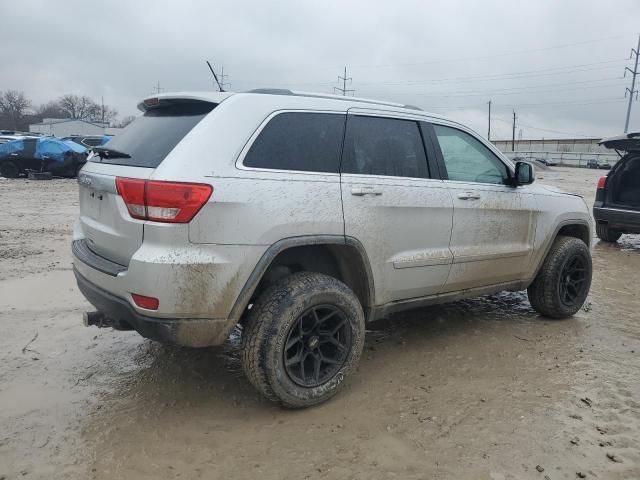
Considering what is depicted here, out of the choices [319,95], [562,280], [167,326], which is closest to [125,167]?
[167,326]

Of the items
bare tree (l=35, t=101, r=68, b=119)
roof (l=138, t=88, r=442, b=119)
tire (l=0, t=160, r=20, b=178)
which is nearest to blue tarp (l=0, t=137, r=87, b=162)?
tire (l=0, t=160, r=20, b=178)

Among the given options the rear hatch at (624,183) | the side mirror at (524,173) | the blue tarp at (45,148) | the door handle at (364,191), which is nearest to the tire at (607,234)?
the rear hatch at (624,183)

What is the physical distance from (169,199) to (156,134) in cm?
66

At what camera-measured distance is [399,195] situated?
3.44 metres

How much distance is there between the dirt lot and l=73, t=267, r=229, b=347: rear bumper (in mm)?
558

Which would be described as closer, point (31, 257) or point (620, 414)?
point (620, 414)

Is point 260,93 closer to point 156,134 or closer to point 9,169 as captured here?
point 156,134

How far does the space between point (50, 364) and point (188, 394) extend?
1158 millimetres

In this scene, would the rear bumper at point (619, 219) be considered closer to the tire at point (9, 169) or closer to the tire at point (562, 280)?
the tire at point (562, 280)

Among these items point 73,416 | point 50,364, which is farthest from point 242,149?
point 50,364

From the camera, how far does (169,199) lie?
262 cm

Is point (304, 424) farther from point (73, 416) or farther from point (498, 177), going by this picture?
point (498, 177)

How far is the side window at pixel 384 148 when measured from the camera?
11.1 feet

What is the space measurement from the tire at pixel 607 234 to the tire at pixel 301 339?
24.7 feet
